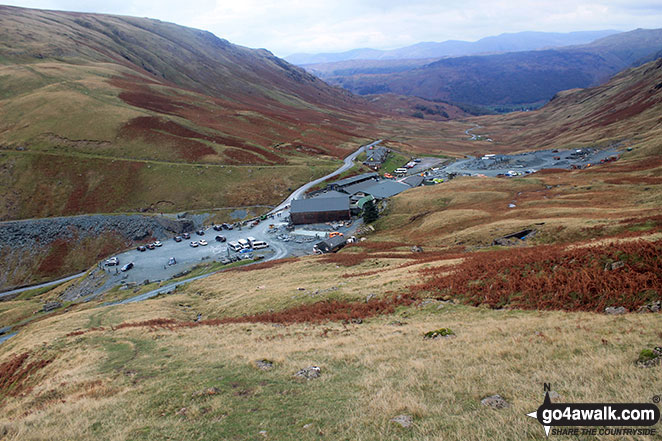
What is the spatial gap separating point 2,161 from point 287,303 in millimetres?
112438

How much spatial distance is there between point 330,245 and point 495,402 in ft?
185

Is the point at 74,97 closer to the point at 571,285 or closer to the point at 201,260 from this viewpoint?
the point at 201,260

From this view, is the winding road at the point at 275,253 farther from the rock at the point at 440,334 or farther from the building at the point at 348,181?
the rock at the point at 440,334

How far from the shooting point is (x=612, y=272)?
20172mm

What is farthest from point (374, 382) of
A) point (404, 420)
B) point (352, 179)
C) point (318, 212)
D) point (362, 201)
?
point (352, 179)

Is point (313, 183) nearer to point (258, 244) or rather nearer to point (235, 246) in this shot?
point (258, 244)

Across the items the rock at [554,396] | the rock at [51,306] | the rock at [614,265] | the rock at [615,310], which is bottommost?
the rock at [51,306]

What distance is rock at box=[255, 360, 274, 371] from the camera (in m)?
17.9

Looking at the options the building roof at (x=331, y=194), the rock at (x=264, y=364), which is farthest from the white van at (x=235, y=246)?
the rock at (x=264, y=364)

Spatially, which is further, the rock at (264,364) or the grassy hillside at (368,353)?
the rock at (264,364)

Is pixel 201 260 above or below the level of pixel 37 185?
below

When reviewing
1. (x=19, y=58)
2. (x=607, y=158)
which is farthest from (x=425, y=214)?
(x=19, y=58)

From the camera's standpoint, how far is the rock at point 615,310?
17.1 metres

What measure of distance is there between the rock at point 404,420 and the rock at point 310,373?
19.6ft
